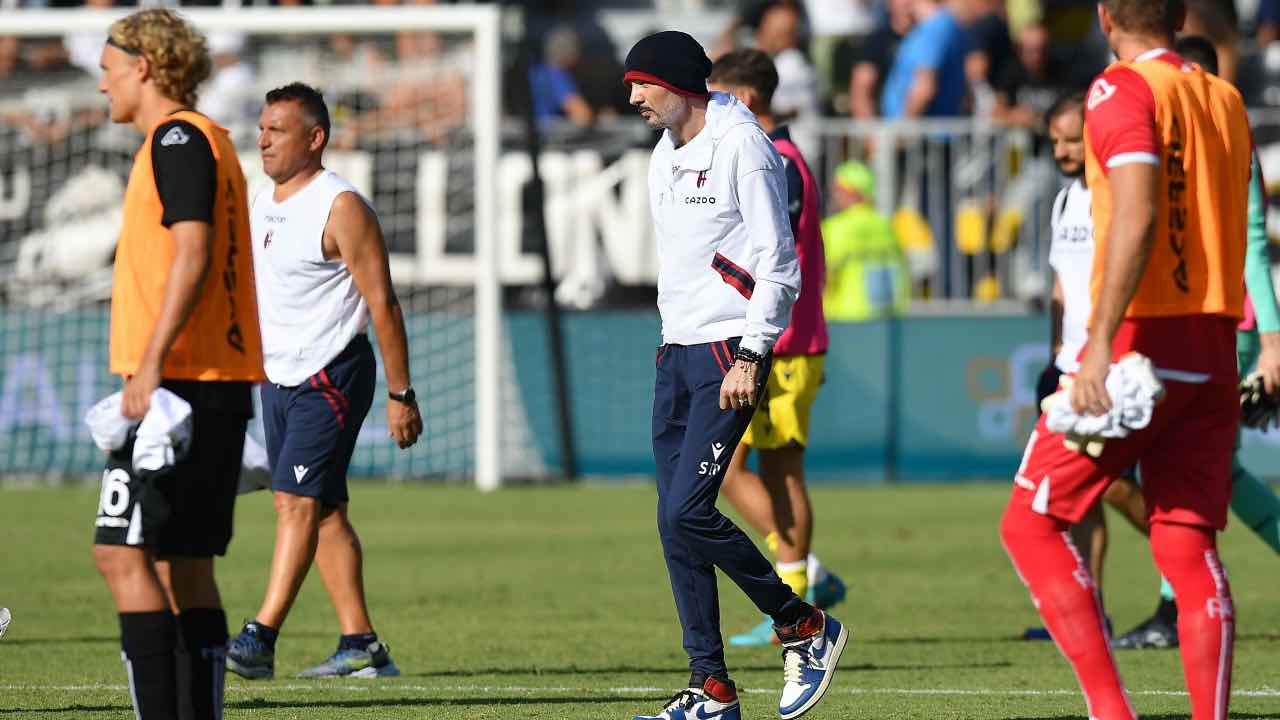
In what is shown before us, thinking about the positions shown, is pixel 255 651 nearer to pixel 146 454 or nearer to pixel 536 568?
pixel 146 454

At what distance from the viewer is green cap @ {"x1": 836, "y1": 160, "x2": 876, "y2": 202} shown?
54.6 feet

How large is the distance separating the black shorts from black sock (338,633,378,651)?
2.26 meters

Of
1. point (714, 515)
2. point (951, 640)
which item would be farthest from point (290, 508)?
point (951, 640)

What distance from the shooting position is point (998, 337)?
54.3 ft

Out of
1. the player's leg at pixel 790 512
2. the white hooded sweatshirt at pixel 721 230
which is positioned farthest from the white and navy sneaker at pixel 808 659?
the player's leg at pixel 790 512

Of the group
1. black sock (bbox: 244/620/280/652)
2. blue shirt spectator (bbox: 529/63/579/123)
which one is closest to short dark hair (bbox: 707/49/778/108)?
black sock (bbox: 244/620/280/652)

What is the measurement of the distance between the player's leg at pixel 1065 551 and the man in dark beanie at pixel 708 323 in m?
1.10

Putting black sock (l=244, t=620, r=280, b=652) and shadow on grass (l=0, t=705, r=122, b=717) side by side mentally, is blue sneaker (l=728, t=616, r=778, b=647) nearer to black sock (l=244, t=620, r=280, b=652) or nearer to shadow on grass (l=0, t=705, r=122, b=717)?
black sock (l=244, t=620, r=280, b=652)

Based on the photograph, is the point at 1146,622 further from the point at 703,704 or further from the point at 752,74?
the point at 703,704

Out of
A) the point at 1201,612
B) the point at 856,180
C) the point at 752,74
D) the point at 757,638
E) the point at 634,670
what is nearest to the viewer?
the point at 1201,612

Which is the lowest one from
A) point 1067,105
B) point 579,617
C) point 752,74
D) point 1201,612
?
point 579,617

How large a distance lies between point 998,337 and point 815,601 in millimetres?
7407

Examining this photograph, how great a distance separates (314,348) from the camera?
8047mm

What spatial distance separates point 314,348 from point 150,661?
2.58m
